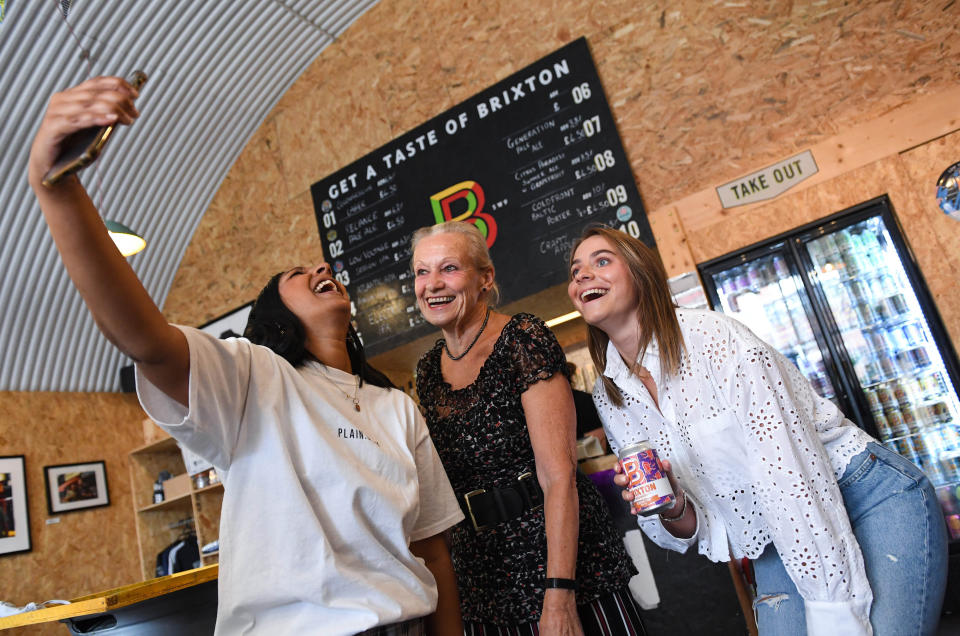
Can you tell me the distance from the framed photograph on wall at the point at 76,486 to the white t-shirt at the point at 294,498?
5647 mm

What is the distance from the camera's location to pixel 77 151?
88 centimetres

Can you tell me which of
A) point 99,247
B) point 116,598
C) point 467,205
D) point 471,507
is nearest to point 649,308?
point 471,507

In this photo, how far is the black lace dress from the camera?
65.2 inches

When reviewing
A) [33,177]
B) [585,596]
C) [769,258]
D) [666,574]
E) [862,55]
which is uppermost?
[862,55]

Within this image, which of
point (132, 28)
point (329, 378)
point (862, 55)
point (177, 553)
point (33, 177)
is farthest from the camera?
point (177, 553)

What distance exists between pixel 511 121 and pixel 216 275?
334 centimetres

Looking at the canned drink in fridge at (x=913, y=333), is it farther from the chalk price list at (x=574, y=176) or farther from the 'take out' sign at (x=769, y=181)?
the chalk price list at (x=574, y=176)

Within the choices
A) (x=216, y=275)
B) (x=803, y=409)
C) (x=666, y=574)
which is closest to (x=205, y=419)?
(x=803, y=409)

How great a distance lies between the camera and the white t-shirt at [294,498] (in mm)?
1171

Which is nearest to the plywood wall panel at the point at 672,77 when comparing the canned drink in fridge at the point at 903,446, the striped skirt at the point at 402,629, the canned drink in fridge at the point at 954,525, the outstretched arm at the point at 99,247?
the canned drink in fridge at the point at 903,446

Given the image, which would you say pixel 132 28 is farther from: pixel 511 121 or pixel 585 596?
pixel 585 596

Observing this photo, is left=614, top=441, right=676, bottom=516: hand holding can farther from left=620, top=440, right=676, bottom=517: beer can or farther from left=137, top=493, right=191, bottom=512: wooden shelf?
left=137, top=493, right=191, bottom=512: wooden shelf

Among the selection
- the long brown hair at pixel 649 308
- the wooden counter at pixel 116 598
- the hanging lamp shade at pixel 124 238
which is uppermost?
the hanging lamp shade at pixel 124 238

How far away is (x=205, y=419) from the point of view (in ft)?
3.74
